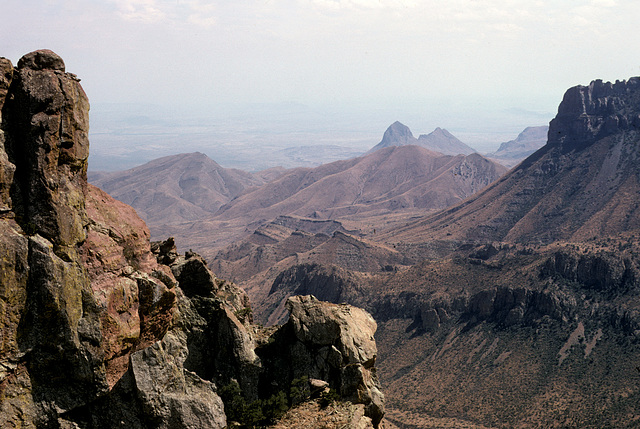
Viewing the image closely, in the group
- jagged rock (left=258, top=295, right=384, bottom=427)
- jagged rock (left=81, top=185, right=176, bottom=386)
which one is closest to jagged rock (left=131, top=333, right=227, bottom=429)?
jagged rock (left=81, top=185, right=176, bottom=386)

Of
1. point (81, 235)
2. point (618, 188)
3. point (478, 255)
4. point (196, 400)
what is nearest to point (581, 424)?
point (196, 400)

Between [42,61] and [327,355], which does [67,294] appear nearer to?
[42,61]

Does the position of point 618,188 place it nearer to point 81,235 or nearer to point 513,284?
point 513,284

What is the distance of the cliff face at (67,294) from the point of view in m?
24.9

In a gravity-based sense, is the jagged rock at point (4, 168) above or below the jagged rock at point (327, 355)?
above

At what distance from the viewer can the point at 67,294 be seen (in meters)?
25.4

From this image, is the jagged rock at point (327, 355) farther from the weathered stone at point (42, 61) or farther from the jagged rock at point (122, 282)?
the weathered stone at point (42, 61)

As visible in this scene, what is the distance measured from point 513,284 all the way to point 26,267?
117 metres

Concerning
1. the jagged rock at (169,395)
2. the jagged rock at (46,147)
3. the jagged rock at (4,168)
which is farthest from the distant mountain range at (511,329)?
the jagged rock at (4,168)

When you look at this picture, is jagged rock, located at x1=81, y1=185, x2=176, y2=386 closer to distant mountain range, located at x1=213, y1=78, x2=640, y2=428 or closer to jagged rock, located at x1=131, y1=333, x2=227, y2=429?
jagged rock, located at x1=131, y1=333, x2=227, y2=429

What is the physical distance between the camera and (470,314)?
128 meters

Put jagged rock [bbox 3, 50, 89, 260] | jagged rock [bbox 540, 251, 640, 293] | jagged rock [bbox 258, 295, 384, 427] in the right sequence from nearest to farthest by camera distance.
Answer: jagged rock [bbox 3, 50, 89, 260], jagged rock [bbox 258, 295, 384, 427], jagged rock [bbox 540, 251, 640, 293]

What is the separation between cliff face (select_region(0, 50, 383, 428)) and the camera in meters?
24.9

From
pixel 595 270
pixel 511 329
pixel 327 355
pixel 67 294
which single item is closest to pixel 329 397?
pixel 327 355
